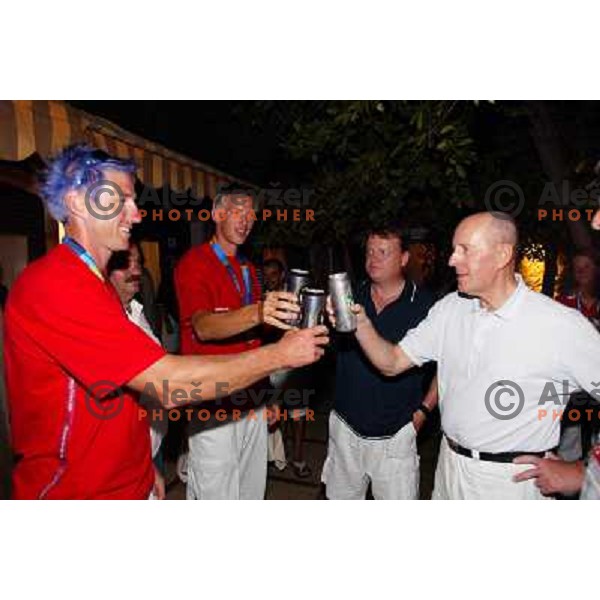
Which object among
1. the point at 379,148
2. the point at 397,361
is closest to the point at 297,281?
the point at 397,361

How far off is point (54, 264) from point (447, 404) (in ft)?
Result: 6.39

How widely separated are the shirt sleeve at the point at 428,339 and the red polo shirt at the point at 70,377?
1.54 m

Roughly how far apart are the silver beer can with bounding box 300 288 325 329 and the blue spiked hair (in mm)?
978

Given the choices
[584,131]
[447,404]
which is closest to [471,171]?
[584,131]

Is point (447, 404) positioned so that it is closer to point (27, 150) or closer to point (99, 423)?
point (99, 423)

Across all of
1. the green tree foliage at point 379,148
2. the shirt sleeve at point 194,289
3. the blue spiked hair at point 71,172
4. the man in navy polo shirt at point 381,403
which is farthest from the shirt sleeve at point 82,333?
the green tree foliage at point 379,148

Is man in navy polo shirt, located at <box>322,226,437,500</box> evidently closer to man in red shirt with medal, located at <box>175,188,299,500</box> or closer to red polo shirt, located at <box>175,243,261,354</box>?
man in red shirt with medal, located at <box>175,188,299,500</box>

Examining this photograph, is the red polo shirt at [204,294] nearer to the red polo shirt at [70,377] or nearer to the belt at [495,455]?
the red polo shirt at [70,377]

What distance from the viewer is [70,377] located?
2.00 meters

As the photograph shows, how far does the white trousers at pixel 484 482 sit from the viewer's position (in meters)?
2.56

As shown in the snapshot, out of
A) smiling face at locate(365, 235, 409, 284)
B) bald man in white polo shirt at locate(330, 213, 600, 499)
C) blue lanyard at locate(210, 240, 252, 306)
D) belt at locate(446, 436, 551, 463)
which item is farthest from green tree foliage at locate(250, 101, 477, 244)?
belt at locate(446, 436, 551, 463)

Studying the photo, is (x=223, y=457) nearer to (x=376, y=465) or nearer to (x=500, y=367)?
(x=376, y=465)

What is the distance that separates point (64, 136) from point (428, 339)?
2.74 meters

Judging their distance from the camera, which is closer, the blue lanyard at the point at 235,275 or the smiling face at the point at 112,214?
the smiling face at the point at 112,214
